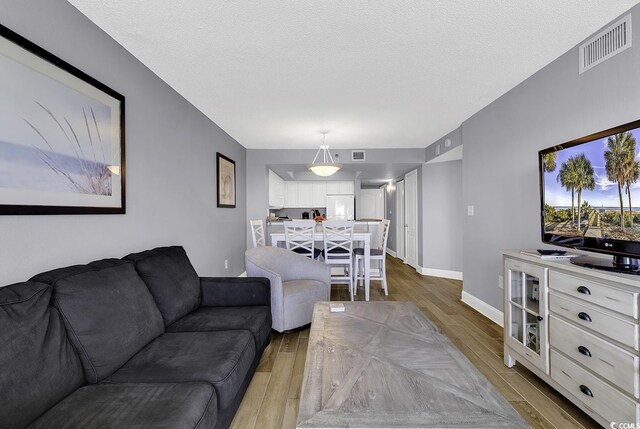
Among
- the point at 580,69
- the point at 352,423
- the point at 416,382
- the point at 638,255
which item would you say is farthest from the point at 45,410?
the point at 580,69

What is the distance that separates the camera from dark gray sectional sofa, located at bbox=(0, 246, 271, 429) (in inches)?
42.1

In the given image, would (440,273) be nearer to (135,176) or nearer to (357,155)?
(357,155)

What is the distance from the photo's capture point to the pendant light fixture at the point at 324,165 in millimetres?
4840

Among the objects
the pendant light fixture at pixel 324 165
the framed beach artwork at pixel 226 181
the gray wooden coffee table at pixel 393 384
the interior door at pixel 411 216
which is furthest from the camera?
the interior door at pixel 411 216

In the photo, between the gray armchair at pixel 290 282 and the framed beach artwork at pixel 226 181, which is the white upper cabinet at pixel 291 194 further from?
the gray armchair at pixel 290 282

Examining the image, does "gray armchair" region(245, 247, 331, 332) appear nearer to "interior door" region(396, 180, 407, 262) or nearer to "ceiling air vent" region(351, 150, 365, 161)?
"ceiling air vent" region(351, 150, 365, 161)

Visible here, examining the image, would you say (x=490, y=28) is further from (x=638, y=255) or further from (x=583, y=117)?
(x=638, y=255)

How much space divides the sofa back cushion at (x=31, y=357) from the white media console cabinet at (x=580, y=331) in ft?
8.08

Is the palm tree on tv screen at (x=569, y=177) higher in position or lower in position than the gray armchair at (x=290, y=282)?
higher

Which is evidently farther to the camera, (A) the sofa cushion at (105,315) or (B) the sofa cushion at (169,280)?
(B) the sofa cushion at (169,280)

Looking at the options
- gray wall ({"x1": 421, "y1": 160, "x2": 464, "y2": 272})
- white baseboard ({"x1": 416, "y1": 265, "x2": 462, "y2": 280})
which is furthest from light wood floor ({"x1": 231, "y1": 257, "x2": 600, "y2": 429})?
gray wall ({"x1": 421, "y1": 160, "x2": 464, "y2": 272})

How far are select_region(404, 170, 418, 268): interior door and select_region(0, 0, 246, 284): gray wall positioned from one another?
3.83 metres

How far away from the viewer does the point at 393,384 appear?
1226mm

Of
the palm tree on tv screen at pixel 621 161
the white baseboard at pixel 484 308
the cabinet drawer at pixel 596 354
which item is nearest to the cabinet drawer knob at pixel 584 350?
the cabinet drawer at pixel 596 354
